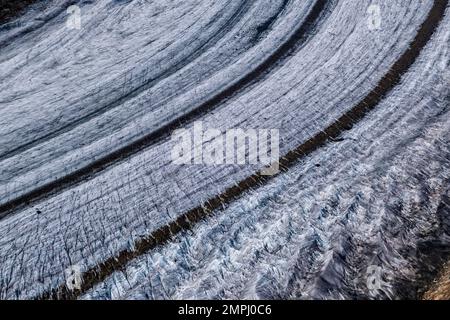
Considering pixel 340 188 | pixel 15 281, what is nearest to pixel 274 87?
pixel 340 188

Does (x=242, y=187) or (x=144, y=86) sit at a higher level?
(x=144, y=86)

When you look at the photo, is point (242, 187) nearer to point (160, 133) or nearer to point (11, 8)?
point (160, 133)

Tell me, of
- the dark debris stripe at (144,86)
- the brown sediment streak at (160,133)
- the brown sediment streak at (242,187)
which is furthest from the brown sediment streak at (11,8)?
the brown sediment streak at (242,187)

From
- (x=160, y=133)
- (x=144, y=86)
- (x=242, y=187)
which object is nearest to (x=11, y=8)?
(x=144, y=86)

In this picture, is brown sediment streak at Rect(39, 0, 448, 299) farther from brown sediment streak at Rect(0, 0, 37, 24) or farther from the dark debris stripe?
brown sediment streak at Rect(0, 0, 37, 24)

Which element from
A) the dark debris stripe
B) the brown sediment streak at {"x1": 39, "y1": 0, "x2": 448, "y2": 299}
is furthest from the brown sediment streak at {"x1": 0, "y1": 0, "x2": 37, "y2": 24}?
the brown sediment streak at {"x1": 39, "y1": 0, "x2": 448, "y2": 299}
